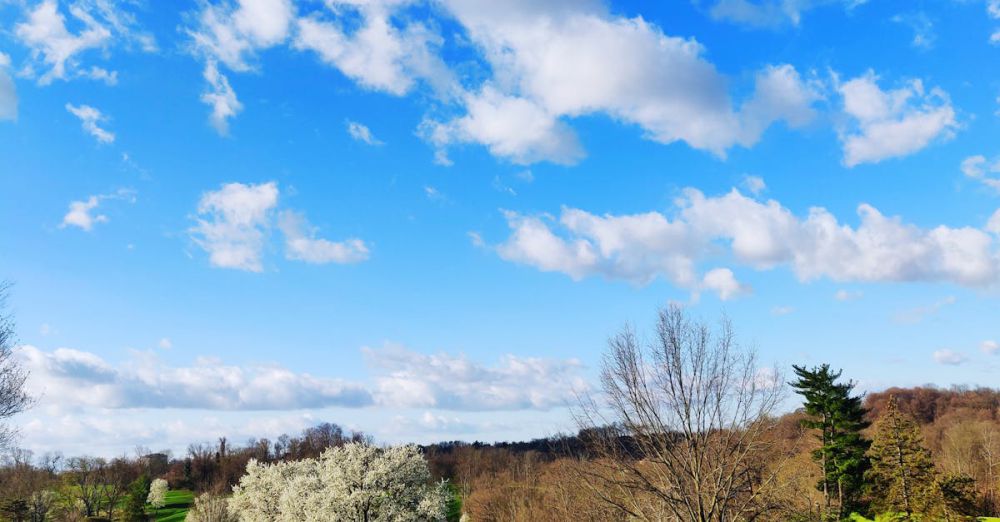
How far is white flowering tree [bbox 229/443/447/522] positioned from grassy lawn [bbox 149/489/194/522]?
196 ft

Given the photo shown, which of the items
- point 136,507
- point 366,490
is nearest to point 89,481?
point 136,507

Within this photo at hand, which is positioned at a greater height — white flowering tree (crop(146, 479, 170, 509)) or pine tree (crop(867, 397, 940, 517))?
pine tree (crop(867, 397, 940, 517))

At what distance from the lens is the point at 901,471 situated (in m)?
47.5

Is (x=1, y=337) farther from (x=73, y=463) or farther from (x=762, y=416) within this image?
(x=73, y=463)

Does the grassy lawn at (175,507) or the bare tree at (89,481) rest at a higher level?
the bare tree at (89,481)

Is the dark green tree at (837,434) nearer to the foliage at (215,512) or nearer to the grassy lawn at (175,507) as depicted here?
the foliage at (215,512)

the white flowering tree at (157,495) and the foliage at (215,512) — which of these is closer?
the foliage at (215,512)

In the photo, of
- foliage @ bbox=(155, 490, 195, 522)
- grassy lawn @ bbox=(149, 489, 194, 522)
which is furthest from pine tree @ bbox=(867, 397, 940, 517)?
grassy lawn @ bbox=(149, 489, 194, 522)

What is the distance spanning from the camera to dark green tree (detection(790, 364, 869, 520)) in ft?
161

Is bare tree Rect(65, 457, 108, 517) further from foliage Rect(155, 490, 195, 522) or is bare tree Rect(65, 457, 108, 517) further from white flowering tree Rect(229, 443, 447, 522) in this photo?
white flowering tree Rect(229, 443, 447, 522)

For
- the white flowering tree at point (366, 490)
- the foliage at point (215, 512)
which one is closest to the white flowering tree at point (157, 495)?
the foliage at point (215, 512)

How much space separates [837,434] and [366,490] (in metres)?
39.7

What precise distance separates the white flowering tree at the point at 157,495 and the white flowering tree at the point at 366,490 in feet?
225

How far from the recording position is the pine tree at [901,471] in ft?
153
